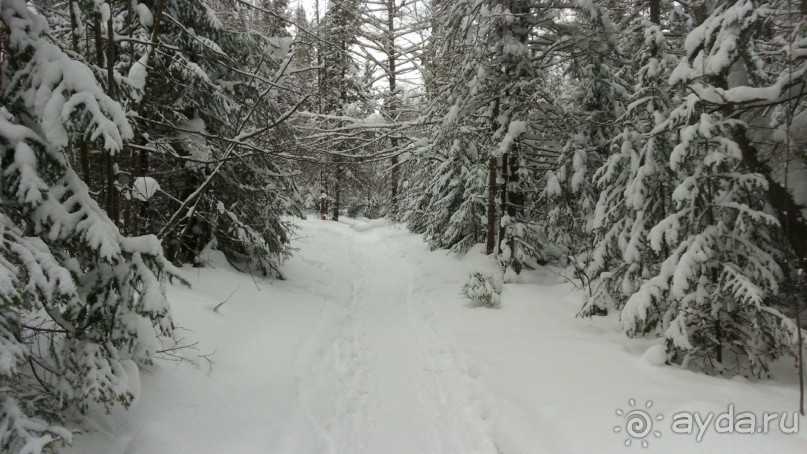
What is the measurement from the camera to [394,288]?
1130cm

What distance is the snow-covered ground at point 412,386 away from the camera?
3702mm

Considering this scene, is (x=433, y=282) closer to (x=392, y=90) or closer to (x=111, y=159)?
(x=111, y=159)

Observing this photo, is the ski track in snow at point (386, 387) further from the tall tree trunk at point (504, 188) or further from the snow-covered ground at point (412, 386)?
the tall tree trunk at point (504, 188)

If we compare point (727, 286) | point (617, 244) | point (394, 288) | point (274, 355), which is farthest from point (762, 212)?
point (394, 288)

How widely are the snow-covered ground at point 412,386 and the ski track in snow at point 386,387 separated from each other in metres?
0.02

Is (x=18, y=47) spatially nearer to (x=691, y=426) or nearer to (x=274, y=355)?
(x=274, y=355)

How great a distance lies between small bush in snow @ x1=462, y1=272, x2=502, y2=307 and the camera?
8045 millimetres

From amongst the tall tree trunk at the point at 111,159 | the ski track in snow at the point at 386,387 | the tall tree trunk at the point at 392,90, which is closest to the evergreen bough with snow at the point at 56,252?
the tall tree trunk at the point at 111,159

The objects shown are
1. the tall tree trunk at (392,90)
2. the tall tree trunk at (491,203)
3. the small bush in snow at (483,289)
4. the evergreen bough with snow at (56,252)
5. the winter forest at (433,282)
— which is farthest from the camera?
the tall tree trunk at (392,90)

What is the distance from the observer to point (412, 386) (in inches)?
218

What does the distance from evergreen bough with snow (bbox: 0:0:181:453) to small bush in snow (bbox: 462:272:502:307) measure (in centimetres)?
587

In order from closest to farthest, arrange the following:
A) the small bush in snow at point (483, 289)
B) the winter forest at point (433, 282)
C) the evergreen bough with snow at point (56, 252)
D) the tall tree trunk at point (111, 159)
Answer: the evergreen bough with snow at point (56, 252) < the winter forest at point (433, 282) < the tall tree trunk at point (111, 159) < the small bush in snow at point (483, 289)

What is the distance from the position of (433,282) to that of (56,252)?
335 inches

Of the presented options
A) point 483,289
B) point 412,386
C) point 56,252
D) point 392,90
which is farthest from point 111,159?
point 392,90
